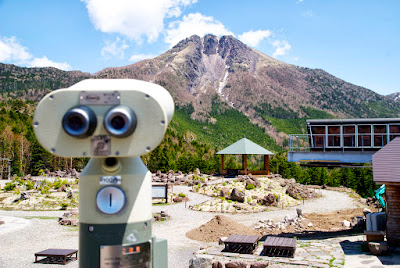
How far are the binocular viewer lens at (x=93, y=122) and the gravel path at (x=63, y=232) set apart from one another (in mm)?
8687

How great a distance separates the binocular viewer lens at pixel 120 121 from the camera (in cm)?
338

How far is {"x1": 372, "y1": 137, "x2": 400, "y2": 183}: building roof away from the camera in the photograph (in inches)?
452

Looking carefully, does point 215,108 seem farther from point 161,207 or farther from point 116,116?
point 116,116

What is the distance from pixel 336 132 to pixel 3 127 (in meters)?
49.3

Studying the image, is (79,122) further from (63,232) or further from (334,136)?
(334,136)

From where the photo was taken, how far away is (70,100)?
3539mm

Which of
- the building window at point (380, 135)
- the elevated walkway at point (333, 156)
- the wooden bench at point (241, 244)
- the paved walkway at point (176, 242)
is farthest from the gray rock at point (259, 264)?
the building window at point (380, 135)

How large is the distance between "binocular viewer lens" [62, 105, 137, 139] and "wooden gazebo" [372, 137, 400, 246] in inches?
407

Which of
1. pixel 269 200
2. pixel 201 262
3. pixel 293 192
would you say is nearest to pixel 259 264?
pixel 201 262

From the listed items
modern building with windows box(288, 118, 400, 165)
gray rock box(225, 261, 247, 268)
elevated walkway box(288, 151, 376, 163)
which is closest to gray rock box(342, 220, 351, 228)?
modern building with windows box(288, 118, 400, 165)

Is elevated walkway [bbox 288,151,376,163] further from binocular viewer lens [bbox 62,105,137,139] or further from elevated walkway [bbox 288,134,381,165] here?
binocular viewer lens [bbox 62,105,137,139]

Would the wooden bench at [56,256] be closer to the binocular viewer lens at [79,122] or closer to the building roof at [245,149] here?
the binocular viewer lens at [79,122]

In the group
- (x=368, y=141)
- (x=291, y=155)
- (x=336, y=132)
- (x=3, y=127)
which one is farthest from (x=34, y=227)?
(x=3, y=127)

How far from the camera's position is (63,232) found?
1684 centimetres
